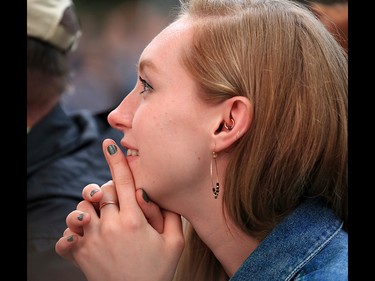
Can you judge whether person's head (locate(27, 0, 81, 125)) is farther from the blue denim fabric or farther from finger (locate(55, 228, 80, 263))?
the blue denim fabric

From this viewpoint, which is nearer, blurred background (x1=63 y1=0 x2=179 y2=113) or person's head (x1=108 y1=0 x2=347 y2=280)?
person's head (x1=108 y1=0 x2=347 y2=280)

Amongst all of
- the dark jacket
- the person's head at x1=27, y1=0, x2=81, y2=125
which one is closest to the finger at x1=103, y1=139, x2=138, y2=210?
the dark jacket

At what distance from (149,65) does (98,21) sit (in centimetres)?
228

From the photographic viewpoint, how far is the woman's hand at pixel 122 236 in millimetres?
1255

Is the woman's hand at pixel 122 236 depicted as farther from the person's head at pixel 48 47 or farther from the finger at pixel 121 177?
the person's head at pixel 48 47

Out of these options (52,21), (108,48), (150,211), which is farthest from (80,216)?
(108,48)

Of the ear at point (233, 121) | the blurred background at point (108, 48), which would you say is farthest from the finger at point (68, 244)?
the blurred background at point (108, 48)

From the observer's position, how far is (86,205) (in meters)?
1.34

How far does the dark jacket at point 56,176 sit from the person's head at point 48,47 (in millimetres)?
96

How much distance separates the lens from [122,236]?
1269 mm

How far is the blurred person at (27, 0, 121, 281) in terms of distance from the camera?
1.78 metres

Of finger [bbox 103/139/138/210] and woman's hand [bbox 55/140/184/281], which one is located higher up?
finger [bbox 103/139/138/210]

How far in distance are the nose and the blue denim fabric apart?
347mm
